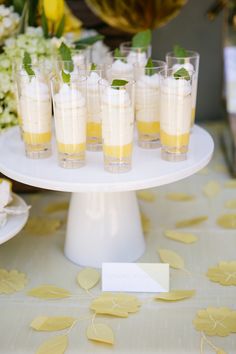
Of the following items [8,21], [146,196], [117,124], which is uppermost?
[8,21]

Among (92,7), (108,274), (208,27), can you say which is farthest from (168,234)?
(208,27)

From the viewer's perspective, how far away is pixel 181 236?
5.10 feet

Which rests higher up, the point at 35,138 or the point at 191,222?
the point at 35,138

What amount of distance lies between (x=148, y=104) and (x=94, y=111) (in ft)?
0.43

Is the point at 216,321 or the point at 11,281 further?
the point at 11,281

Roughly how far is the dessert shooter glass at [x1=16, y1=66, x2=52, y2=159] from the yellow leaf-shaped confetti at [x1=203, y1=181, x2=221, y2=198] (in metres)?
0.67

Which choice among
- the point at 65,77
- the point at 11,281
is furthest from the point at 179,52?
the point at 11,281

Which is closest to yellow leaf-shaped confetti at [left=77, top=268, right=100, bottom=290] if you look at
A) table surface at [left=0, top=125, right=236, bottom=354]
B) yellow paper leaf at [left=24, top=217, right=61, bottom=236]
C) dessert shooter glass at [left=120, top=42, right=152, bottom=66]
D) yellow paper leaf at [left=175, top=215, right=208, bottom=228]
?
table surface at [left=0, top=125, right=236, bottom=354]

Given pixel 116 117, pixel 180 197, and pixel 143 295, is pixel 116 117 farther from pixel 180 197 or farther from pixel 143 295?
pixel 180 197

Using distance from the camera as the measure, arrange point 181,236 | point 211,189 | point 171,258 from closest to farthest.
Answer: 1. point 171,258
2. point 181,236
3. point 211,189

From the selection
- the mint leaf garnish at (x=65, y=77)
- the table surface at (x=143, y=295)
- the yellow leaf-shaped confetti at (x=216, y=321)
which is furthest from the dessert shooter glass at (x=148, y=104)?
the yellow leaf-shaped confetti at (x=216, y=321)

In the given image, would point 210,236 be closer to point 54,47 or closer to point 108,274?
point 108,274

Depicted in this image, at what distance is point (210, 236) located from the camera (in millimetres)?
1562

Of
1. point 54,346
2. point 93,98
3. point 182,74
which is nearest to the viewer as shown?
point 54,346
